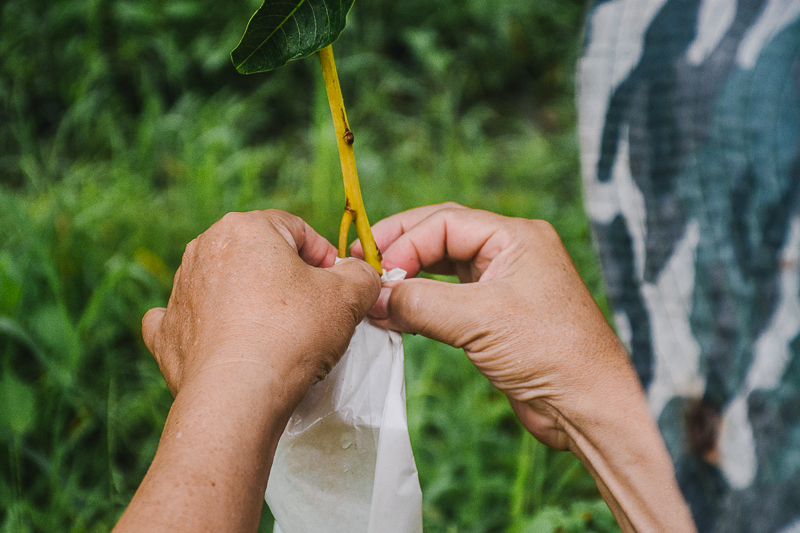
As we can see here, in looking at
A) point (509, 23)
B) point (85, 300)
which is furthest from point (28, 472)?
point (509, 23)

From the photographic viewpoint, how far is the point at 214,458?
388 mm

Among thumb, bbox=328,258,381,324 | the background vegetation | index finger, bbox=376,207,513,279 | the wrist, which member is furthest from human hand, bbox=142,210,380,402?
the background vegetation

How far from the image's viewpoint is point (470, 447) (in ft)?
3.29

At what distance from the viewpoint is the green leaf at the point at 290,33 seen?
434 mm

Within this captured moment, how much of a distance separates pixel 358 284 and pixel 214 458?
202 mm

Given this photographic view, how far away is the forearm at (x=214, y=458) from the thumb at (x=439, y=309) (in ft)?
0.60

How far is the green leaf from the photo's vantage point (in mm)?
434

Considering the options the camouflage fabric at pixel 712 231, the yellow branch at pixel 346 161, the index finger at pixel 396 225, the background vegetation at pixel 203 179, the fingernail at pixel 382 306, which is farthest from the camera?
the background vegetation at pixel 203 179

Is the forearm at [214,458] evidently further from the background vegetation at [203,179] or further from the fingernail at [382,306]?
the background vegetation at [203,179]

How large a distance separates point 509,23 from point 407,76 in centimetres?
47

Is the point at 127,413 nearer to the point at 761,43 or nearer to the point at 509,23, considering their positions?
the point at 761,43

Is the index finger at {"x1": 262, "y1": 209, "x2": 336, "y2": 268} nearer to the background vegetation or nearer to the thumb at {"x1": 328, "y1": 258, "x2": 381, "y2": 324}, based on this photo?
the thumb at {"x1": 328, "y1": 258, "x2": 381, "y2": 324}

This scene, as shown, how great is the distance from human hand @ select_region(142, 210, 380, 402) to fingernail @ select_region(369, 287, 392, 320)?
42 millimetres

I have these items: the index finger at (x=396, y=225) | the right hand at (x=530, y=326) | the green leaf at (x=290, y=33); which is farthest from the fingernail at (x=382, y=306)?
the green leaf at (x=290, y=33)
